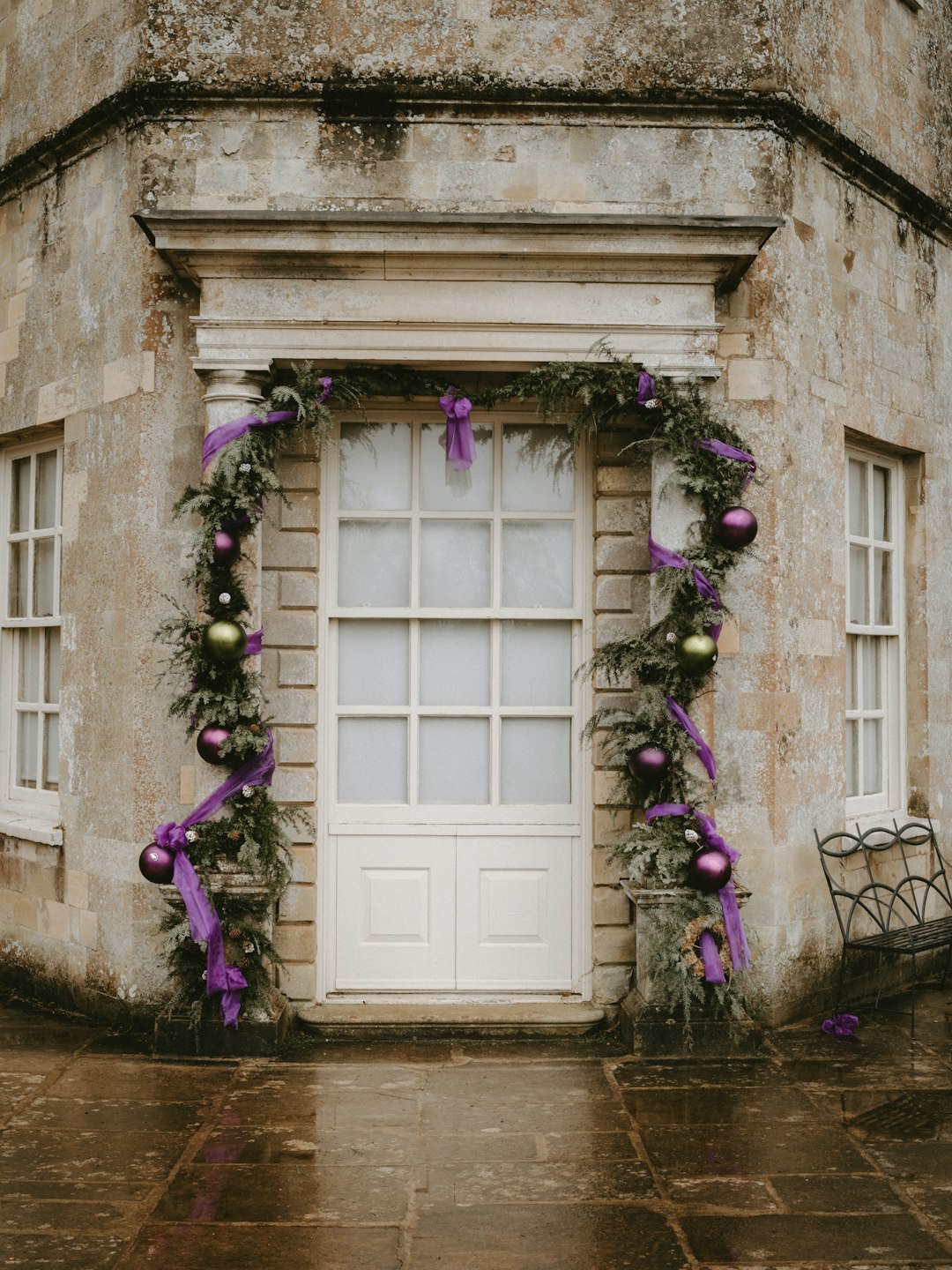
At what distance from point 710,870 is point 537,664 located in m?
1.29

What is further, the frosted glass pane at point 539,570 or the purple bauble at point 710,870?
the frosted glass pane at point 539,570

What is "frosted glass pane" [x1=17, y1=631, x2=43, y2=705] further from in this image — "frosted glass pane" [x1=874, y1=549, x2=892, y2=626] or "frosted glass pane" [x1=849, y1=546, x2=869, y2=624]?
"frosted glass pane" [x1=874, y1=549, x2=892, y2=626]

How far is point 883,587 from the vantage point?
7.17 metres

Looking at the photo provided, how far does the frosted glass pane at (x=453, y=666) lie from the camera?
6039 millimetres

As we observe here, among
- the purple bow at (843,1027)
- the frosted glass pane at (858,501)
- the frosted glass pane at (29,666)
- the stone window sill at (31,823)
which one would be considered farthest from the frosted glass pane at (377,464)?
the purple bow at (843,1027)

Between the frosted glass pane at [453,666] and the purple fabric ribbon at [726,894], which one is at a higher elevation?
the frosted glass pane at [453,666]

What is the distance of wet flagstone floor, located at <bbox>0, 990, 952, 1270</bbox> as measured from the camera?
3.59 meters

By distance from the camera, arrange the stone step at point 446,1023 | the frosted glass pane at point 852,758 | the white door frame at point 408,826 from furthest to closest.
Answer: the frosted glass pane at point 852,758 < the white door frame at point 408,826 < the stone step at point 446,1023

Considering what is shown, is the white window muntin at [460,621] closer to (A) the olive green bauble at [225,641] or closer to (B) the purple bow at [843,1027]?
(A) the olive green bauble at [225,641]

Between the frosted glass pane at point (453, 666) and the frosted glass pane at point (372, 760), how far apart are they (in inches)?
8.6

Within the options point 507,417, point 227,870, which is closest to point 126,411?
point 507,417

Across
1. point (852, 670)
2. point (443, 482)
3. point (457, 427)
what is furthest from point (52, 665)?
point (852, 670)

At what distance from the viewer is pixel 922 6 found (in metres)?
7.22

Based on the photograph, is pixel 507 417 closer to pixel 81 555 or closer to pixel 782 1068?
pixel 81 555
